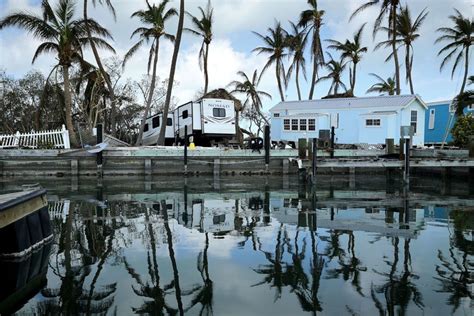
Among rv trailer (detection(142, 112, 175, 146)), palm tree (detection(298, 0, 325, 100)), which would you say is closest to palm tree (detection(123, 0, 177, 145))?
rv trailer (detection(142, 112, 175, 146))

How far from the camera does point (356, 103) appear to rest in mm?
31750

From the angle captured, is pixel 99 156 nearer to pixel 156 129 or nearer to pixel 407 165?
pixel 156 129

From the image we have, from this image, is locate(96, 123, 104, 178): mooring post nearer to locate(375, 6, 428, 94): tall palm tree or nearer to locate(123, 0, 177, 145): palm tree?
locate(123, 0, 177, 145): palm tree

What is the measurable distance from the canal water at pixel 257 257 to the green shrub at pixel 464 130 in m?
10.4

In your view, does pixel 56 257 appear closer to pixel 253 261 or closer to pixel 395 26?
pixel 253 261

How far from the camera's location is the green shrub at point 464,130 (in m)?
23.7

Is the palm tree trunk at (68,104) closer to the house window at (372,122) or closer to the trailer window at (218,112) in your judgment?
the trailer window at (218,112)

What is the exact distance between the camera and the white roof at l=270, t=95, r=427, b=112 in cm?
3058

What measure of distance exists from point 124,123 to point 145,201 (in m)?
34.4

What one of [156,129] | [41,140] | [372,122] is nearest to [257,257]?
[41,140]

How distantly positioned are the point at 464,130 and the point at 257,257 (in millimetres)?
20815

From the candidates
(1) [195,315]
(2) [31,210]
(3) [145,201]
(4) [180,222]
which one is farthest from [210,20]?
(1) [195,315]

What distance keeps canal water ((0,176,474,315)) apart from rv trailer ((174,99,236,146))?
13294 mm

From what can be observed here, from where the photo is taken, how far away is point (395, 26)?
114 ft
